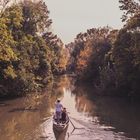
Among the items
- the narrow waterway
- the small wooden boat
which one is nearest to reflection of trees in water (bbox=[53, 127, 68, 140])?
the narrow waterway

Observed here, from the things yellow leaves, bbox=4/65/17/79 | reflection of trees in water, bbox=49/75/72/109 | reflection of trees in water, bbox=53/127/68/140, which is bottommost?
reflection of trees in water, bbox=53/127/68/140

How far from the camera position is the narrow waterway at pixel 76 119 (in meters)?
30.9

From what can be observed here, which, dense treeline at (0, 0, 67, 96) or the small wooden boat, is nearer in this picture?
the small wooden boat

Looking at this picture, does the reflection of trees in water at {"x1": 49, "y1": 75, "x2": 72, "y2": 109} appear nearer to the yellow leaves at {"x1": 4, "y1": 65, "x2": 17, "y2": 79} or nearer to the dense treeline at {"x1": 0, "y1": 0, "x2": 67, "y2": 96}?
the dense treeline at {"x1": 0, "y1": 0, "x2": 67, "y2": 96}

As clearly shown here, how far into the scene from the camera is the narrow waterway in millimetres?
30922

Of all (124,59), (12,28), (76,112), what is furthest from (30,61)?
(76,112)

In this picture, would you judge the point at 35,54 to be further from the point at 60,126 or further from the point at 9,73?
the point at 60,126

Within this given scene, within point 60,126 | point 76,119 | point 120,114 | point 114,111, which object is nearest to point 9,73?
point 76,119

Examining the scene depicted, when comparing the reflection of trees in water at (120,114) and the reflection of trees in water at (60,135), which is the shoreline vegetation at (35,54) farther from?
the reflection of trees in water at (60,135)

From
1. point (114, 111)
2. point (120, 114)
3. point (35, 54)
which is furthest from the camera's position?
point (35, 54)

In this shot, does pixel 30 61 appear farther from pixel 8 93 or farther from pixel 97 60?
pixel 97 60

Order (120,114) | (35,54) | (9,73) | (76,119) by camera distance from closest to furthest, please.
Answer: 1. (76,119)
2. (120,114)
3. (9,73)
4. (35,54)

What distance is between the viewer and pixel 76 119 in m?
38.5

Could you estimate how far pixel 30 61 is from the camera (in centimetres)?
5978
